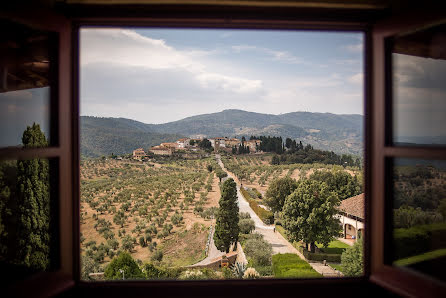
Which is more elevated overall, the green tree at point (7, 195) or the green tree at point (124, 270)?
the green tree at point (7, 195)

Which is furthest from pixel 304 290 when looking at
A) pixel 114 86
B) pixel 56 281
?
pixel 114 86

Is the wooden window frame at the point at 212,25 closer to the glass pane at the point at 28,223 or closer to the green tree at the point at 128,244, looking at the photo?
the glass pane at the point at 28,223

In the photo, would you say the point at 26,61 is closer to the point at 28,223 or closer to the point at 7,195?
the point at 28,223

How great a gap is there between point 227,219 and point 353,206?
5.49m

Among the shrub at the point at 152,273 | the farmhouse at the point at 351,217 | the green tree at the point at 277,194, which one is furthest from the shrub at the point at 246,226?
the shrub at the point at 152,273

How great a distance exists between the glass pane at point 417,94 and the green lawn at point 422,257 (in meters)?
0.34

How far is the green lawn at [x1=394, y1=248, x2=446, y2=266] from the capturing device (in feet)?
2.81

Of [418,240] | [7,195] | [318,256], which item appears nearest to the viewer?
[418,240]

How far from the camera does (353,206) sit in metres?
12.3

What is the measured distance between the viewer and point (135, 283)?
89 cm

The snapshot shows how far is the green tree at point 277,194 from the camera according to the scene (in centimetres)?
1412

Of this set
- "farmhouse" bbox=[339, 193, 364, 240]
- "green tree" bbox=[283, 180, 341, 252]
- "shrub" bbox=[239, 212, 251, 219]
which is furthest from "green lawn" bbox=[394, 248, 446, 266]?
"shrub" bbox=[239, 212, 251, 219]

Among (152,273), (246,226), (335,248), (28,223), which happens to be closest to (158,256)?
(152,273)

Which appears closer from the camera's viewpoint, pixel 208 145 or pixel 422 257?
pixel 422 257
